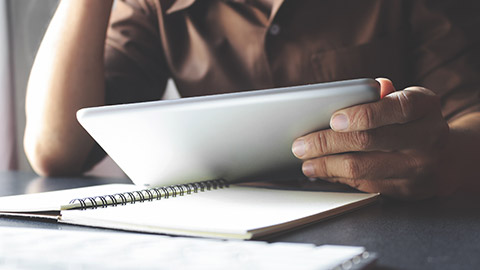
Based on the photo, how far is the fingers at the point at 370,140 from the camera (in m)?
0.50

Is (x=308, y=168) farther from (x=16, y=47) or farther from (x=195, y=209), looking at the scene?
(x=16, y=47)

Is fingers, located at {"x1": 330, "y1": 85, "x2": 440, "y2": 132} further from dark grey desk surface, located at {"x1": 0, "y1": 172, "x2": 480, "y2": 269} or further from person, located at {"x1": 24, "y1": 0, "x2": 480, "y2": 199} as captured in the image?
person, located at {"x1": 24, "y1": 0, "x2": 480, "y2": 199}

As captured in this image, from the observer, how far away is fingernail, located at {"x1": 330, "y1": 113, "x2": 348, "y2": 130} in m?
0.46

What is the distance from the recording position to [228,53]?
1.11m

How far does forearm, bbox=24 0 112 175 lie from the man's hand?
0.55 metres

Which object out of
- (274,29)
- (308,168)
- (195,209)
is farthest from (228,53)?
(195,209)

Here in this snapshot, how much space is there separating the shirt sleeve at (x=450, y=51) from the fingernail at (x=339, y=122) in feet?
1.65

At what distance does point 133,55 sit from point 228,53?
0.22 meters

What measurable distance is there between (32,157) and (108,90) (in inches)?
8.8

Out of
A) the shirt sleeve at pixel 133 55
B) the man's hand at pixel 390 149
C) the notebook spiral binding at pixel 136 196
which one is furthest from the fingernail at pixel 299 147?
the shirt sleeve at pixel 133 55

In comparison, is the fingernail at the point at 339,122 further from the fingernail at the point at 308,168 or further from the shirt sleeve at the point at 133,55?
the shirt sleeve at the point at 133,55

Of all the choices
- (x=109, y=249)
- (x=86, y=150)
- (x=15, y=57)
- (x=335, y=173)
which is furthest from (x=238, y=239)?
(x=15, y=57)

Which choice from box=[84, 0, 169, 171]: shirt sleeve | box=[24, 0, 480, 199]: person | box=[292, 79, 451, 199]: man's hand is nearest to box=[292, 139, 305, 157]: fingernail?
box=[292, 79, 451, 199]: man's hand

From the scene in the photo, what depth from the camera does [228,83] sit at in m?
1.12
